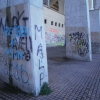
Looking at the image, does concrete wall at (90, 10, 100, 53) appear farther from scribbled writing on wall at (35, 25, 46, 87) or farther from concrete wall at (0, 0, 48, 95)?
scribbled writing on wall at (35, 25, 46, 87)

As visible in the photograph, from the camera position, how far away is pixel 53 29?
94.3 ft

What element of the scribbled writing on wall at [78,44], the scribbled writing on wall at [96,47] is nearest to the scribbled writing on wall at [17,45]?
the scribbled writing on wall at [78,44]

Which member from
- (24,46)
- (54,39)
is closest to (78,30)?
(24,46)

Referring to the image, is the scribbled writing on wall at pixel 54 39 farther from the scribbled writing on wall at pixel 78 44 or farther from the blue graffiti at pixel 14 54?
the blue graffiti at pixel 14 54

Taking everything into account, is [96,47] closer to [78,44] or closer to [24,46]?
[78,44]

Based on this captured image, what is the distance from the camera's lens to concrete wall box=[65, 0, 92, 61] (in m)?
11.5

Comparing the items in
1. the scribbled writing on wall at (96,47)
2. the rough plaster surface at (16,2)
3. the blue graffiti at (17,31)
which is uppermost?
the rough plaster surface at (16,2)

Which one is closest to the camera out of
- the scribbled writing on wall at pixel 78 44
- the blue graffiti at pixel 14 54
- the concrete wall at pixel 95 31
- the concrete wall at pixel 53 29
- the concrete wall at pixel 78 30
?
the blue graffiti at pixel 14 54

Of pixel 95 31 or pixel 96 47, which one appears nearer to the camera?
pixel 96 47

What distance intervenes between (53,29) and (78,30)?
55.9ft

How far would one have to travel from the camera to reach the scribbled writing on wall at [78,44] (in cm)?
1169

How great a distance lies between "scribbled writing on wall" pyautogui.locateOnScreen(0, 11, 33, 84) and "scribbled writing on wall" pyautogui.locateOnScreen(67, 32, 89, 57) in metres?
7.68

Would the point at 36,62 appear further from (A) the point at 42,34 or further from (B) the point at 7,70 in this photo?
(B) the point at 7,70

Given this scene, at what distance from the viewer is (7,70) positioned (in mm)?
5527
